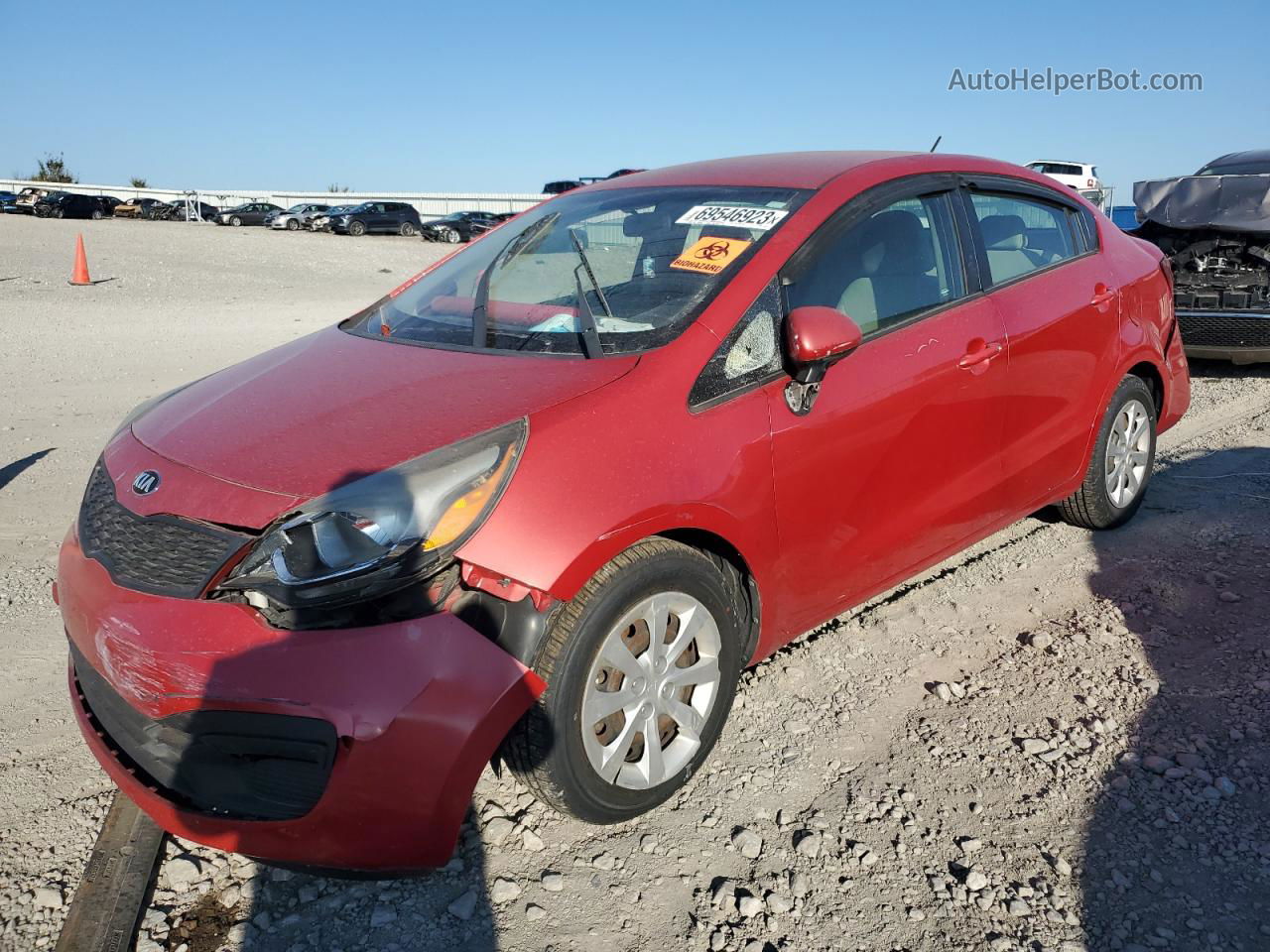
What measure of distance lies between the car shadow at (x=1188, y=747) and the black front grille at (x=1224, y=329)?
10.9 ft

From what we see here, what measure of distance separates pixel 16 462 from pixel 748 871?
17.9 feet

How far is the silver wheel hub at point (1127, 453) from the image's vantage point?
15.0 ft

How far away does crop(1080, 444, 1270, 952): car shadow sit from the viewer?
2385mm

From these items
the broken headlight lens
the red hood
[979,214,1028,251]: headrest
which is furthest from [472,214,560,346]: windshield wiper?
[979,214,1028,251]: headrest

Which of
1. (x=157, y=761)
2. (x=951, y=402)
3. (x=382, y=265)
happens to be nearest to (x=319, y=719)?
(x=157, y=761)

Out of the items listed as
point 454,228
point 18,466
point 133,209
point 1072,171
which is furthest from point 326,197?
point 18,466

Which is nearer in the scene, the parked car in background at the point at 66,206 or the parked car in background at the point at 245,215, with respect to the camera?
the parked car in background at the point at 66,206

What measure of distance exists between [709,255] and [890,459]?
2.85ft

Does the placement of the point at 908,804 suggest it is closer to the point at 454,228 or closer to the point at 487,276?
the point at 487,276

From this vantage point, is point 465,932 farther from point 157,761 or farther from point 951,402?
point 951,402

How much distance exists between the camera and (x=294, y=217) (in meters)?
39.6

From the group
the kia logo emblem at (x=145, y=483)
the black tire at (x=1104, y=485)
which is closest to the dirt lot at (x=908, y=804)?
the black tire at (x=1104, y=485)

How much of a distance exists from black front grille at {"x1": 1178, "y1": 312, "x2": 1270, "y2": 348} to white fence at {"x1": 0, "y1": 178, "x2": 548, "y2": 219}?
139ft

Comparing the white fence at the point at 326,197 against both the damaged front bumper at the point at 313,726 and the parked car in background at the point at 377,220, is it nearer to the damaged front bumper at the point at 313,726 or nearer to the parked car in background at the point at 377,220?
the parked car in background at the point at 377,220
